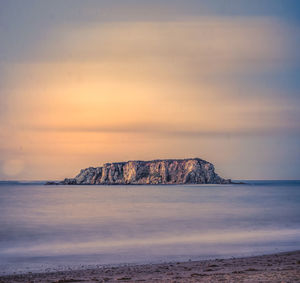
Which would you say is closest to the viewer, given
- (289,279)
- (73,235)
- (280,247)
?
(289,279)

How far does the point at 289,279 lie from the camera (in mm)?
9055

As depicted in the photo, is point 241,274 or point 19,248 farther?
point 19,248

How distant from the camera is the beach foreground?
9.66 metres

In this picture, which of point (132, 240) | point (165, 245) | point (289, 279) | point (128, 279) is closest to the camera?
point (289, 279)

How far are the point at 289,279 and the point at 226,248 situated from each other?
30.9 feet

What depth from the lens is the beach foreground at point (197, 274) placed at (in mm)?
9664

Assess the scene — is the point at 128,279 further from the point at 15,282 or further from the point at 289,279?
the point at 289,279

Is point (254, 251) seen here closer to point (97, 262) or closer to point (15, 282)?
point (97, 262)

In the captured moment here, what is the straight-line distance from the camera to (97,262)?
591 inches

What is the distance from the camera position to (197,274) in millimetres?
10734

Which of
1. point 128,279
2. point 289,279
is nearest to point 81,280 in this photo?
point 128,279

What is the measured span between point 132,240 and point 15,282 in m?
12.4

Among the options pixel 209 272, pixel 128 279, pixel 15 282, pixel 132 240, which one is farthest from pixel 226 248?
pixel 15 282

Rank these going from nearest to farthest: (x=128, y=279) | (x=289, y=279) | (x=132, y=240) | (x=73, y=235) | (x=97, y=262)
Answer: (x=289, y=279) < (x=128, y=279) < (x=97, y=262) < (x=132, y=240) < (x=73, y=235)
